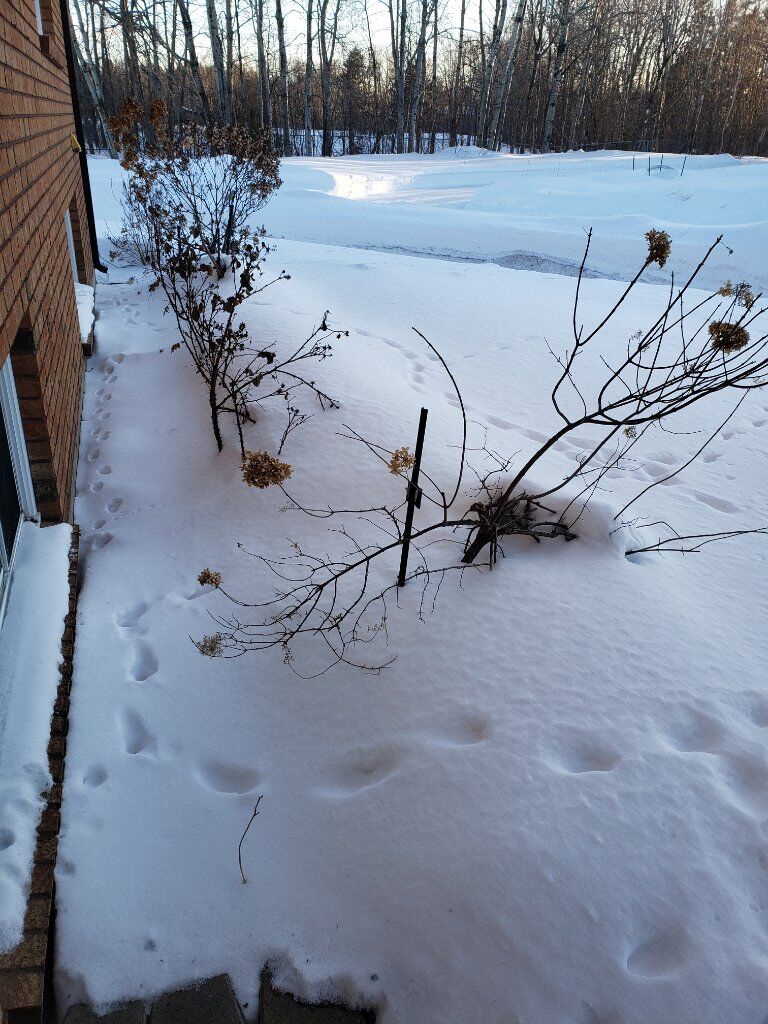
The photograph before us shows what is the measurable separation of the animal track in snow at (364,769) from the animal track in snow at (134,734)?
2.08ft

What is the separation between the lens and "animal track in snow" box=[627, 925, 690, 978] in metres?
1.52

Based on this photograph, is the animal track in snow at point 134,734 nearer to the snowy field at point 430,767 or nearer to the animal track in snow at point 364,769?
the snowy field at point 430,767

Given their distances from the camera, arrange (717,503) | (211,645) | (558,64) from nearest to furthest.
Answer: (211,645)
(717,503)
(558,64)

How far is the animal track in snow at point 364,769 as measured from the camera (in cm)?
200

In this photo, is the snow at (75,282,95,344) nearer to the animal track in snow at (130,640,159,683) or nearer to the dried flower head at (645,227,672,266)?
the animal track in snow at (130,640,159,683)

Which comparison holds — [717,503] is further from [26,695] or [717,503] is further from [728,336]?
[26,695]

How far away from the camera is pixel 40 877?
1.81m

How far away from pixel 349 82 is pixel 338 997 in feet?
99.0

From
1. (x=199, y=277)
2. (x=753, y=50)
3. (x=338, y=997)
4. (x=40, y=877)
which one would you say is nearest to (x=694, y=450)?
(x=338, y=997)

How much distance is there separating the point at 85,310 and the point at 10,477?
344 cm

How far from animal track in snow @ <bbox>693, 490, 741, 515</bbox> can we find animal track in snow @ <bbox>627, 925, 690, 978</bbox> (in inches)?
93.2

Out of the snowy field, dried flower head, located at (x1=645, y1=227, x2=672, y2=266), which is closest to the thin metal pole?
the snowy field

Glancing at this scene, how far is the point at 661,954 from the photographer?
1542mm

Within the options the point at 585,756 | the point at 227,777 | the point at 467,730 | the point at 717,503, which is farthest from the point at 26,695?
the point at 717,503
